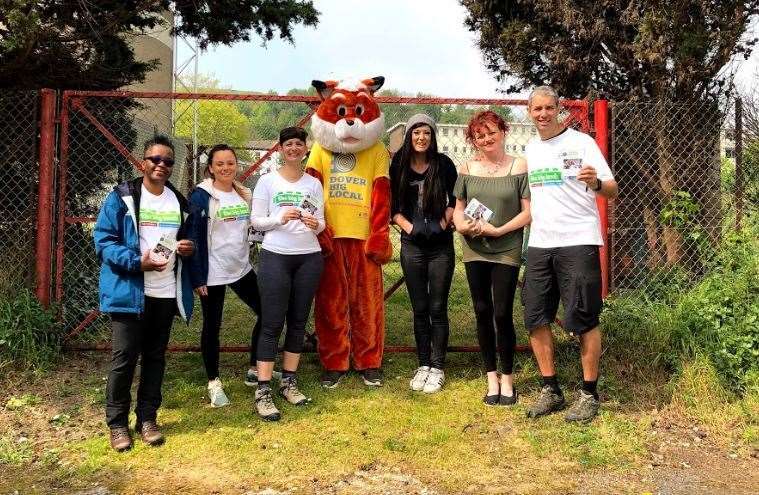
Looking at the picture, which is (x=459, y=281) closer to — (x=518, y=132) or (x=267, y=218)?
(x=518, y=132)

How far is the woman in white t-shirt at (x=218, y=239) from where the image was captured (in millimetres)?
4125

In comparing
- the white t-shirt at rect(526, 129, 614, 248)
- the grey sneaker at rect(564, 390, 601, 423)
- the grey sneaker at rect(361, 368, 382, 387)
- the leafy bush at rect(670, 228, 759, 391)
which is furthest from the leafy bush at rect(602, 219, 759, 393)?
the grey sneaker at rect(361, 368, 382, 387)

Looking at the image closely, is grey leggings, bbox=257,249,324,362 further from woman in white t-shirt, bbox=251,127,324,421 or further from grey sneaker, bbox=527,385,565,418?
grey sneaker, bbox=527,385,565,418

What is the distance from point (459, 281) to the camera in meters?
8.73

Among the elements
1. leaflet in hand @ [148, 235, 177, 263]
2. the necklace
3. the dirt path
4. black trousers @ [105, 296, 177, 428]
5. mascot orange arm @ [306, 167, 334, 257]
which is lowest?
the dirt path

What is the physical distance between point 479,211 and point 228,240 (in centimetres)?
172

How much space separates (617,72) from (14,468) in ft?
24.2

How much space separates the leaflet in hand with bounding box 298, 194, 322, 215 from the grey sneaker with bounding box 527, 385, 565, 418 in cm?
198

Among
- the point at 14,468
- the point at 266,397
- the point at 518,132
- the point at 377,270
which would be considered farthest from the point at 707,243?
the point at 14,468

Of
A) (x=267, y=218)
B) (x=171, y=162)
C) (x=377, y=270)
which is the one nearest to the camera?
(x=171, y=162)

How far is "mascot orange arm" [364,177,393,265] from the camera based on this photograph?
450 cm

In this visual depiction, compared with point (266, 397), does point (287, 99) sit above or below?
above

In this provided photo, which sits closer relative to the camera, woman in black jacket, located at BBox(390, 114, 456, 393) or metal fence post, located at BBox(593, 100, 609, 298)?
woman in black jacket, located at BBox(390, 114, 456, 393)

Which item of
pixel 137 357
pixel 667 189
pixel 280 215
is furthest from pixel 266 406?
pixel 667 189
